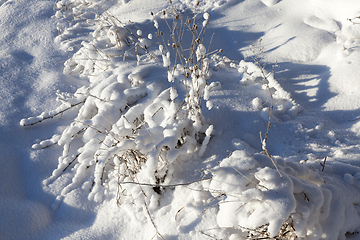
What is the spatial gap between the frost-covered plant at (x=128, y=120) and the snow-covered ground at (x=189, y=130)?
0.01 metres

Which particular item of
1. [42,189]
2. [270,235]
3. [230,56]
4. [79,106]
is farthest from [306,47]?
[42,189]

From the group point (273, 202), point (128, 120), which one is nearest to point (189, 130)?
point (128, 120)

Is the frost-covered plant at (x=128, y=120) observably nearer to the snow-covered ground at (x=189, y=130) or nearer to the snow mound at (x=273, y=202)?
the snow-covered ground at (x=189, y=130)

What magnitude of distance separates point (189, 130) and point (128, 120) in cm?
49

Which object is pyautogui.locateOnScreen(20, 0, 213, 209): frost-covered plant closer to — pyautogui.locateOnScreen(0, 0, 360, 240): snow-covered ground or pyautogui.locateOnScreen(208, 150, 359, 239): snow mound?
pyautogui.locateOnScreen(0, 0, 360, 240): snow-covered ground

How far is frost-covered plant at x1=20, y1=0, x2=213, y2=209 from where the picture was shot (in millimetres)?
1501

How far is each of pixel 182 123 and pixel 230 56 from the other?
56.0 inches

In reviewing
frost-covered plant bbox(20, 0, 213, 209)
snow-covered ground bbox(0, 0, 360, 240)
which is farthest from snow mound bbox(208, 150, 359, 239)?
frost-covered plant bbox(20, 0, 213, 209)

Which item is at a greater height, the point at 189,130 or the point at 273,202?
the point at 273,202

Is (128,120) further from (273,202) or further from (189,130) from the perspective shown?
(273,202)

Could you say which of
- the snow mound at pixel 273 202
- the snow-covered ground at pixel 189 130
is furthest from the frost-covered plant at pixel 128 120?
the snow mound at pixel 273 202

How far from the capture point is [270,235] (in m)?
0.98

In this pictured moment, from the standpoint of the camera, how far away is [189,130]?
1692 mm

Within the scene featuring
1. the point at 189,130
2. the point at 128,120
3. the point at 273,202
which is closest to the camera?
the point at 273,202
